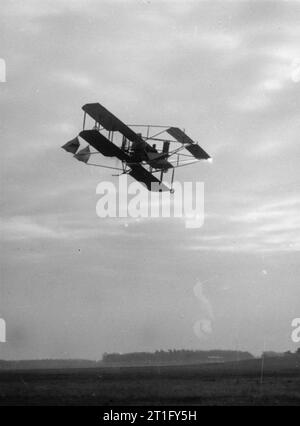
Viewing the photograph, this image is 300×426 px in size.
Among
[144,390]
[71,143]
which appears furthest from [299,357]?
[71,143]

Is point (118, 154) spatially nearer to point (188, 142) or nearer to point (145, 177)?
point (145, 177)

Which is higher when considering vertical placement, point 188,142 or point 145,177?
point 188,142

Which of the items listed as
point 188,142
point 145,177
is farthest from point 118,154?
point 188,142
